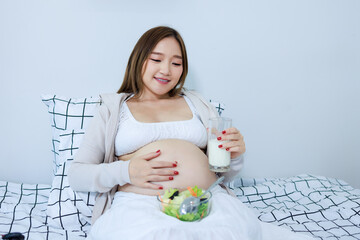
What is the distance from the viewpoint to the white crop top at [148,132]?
1265 mm

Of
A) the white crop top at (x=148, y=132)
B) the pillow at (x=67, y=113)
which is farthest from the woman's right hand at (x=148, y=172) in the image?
the pillow at (x=67, y=113)

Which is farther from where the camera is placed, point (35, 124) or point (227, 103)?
point (227, 103)

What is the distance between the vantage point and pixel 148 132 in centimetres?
127

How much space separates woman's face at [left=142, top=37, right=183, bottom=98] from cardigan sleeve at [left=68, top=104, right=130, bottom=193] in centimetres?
25

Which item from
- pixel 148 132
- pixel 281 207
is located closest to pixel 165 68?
pixel 148 132

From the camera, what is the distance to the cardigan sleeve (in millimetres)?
1145

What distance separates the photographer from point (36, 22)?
172 cm

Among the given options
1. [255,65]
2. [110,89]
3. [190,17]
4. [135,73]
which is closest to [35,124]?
[110,89]

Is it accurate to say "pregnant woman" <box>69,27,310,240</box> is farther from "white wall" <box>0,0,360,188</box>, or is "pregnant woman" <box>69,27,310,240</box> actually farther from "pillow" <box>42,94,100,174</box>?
"white wall" <box>0,0,360,188</box>

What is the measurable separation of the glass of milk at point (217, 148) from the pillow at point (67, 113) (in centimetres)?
63

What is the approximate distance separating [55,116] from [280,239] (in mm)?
1129

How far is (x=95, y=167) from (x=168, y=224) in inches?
17.5

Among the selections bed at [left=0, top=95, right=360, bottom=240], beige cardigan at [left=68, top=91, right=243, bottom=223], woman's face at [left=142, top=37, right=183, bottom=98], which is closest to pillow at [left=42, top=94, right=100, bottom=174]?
bed at [left=0, top=95, right=360, bottom=240]

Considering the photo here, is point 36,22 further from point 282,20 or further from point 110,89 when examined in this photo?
point 282,20
